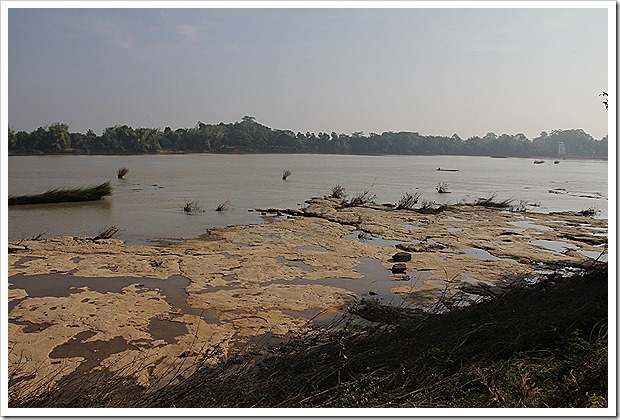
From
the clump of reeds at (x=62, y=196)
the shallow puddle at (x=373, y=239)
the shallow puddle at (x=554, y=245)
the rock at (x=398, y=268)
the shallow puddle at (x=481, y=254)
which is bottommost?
the shallow puddle at (x=554, y=245)

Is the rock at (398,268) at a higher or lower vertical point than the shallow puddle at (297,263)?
higher

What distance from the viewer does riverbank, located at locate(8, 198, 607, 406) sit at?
5281mm

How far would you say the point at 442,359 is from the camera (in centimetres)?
389

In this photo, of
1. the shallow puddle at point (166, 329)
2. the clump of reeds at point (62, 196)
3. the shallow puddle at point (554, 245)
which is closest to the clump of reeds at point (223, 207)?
the clump of reeds at point (62, 196)

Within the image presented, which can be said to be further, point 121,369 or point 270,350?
point 270,350

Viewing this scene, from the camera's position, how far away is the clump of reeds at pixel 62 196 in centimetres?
1664

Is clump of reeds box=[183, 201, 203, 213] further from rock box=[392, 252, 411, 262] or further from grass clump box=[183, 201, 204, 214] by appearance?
rock box=[392, 252, 411, 262]

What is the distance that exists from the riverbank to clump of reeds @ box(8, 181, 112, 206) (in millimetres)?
7155

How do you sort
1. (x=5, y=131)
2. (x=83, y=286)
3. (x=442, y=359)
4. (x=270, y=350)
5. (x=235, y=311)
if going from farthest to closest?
1. (x=83, y=286)
2. (x=235, y=311)
3. (x=270, y=350)
4. (x=442, y=359)
5. (x=5, y=131)

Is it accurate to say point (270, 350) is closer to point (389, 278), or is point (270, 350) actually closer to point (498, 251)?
point (389, 278)

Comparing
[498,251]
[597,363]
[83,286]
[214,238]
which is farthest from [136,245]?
[597,363]

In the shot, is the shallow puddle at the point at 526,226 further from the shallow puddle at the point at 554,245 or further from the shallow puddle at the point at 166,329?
the shallow puddle at the point at 166,329

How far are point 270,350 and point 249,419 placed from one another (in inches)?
75.7

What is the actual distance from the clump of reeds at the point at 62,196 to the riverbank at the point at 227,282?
7155 millimetres
